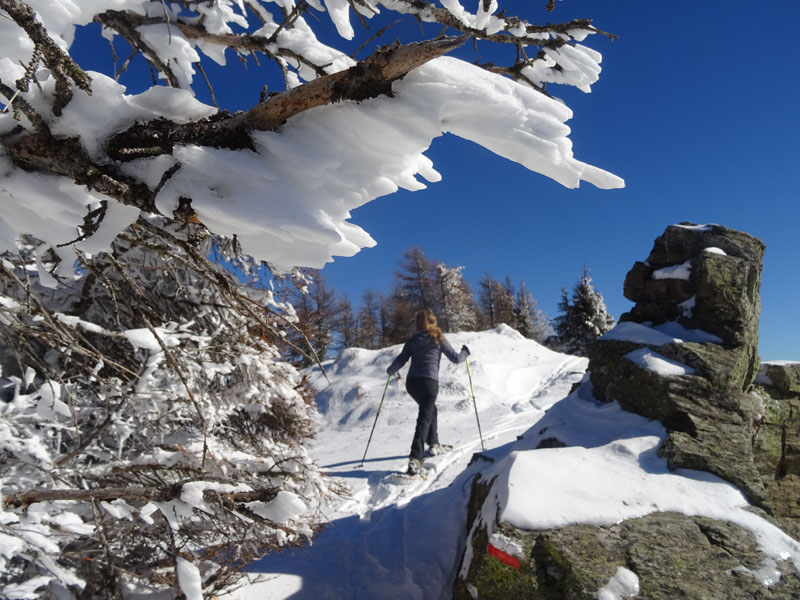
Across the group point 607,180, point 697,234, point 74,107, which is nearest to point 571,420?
point 697,234

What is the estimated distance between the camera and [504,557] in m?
2.47

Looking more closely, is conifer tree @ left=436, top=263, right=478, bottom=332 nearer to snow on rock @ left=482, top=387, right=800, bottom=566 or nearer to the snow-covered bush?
the snow-covered bush

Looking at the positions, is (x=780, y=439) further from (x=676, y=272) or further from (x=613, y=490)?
(x=613, y=490)

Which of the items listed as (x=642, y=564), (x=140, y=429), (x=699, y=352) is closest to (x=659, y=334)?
(x=699, y=352)

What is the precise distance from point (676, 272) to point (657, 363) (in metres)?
1.47

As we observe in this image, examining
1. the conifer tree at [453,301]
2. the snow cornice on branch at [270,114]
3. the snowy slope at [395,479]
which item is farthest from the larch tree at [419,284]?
the snow cornice on branch at [270,114]

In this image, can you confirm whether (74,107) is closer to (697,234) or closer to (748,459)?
(748,459)

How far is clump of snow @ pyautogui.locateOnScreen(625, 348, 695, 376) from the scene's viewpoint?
3918mm

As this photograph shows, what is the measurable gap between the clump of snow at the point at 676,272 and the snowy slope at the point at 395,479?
9.25 ft

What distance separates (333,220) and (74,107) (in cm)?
58

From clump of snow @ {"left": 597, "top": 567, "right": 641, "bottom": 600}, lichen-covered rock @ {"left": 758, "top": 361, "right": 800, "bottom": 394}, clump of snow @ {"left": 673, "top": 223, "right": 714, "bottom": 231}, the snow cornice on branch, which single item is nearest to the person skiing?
clump of snow @ {"left": 673, "top": 223, "right": 714, "bottom": 231}

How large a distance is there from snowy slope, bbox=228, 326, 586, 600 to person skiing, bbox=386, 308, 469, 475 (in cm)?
48

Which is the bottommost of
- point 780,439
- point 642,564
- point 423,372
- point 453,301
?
point 642,564

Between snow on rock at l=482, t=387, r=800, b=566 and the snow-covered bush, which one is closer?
the snow-covered bush
